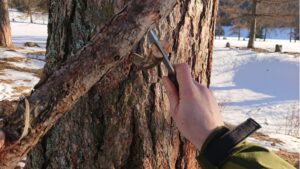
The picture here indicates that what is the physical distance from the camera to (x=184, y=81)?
1.43 m

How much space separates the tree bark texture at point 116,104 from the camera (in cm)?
183

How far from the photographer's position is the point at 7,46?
14.2 meters

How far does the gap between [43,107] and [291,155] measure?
186 inches

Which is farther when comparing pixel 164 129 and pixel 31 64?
pixel 31 64

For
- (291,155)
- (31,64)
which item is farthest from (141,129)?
(31,64)

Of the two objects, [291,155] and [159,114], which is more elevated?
[159,114]

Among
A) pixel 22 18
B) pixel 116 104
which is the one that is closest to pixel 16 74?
pixel 116 104

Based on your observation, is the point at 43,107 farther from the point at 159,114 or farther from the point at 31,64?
the point at 31,64

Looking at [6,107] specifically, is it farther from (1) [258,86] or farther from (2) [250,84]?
(2) [250,84]

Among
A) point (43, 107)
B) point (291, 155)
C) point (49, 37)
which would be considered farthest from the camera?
point (291, 155)

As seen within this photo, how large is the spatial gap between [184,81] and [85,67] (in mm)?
348

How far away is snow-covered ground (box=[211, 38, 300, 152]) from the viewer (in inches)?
513

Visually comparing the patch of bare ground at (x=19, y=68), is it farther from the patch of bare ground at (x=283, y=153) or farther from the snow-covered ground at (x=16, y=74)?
the patch of bare ground at (x=283, y=153)

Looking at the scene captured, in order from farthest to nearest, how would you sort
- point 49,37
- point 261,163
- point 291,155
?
1. point 291,155
2. point 49,37
3. point 261,163
